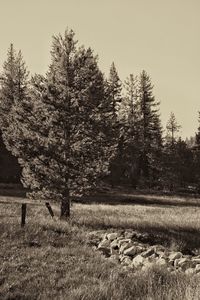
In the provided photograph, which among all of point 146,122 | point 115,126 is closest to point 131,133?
point 146,122

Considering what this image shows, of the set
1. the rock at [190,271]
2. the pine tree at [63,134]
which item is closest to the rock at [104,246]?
the rock at [190,271]

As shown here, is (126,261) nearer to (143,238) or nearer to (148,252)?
(148,252)

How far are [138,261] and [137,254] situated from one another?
1195 millimetres

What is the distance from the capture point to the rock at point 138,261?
36.2 feet

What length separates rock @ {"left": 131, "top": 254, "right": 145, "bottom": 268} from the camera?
11047mm

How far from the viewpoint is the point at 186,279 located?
8.93 meters

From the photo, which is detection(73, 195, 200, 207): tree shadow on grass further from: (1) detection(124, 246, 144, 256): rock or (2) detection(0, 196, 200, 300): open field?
(1) detection(124, 246, 144, 256): rock

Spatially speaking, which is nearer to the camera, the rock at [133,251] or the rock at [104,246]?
the rock at [133,251]

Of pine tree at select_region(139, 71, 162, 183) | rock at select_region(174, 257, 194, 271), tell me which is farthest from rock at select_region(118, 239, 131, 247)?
pine tree at select_region(139, 71, 162, 183)

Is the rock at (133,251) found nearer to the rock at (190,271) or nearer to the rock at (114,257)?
the rock at (114,257)

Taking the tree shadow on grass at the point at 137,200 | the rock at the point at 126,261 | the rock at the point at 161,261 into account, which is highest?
the tree shadow on grass at the point at 137,200

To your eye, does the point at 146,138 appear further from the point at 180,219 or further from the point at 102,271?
the point at 102,271

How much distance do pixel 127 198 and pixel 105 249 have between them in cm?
2410

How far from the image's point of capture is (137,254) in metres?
12.7
